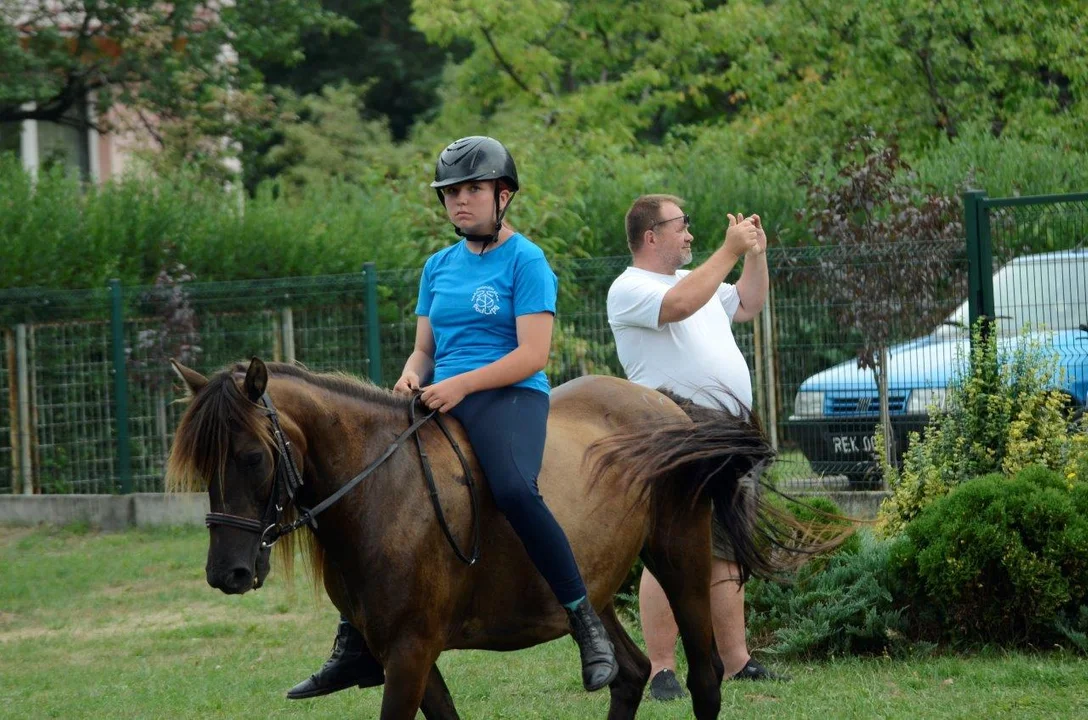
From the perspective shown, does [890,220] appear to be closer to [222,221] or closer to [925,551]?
[925,551]

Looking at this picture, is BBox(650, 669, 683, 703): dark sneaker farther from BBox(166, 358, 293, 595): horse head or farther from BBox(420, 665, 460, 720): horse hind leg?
BBox(166, 358, 293, 595): horse head

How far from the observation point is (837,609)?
722cm

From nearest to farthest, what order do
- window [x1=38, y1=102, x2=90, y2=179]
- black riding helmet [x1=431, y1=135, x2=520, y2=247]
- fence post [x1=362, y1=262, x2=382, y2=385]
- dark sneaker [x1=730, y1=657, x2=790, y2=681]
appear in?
black riding helmet [x1=431, y1=135, x2=520, y2=247] < dark sneaker [x1=730, y1=657, x2=790, y2=681] < fence post [x1=362, y1=262, x2=382, y2=385] < window [x1=38, y1=102, x2=90, y2=179]

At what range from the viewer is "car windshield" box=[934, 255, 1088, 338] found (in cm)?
978

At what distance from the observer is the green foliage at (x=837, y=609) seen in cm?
724

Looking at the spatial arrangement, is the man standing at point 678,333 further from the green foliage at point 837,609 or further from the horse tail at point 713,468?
the green foliage at point 837,609

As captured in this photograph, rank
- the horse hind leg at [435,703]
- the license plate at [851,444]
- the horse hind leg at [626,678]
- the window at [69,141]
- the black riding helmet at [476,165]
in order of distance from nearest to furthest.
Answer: the black riding helmet at [476,165] < the horse hind leg at [435,703] < the horse hind leg at [626,678] < the license plate at [851,444] < the window at [69,141]

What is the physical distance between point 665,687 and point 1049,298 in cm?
469

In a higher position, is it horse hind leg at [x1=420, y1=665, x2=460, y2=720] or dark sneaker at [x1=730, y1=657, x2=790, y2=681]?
horse hind leg at [x1=420, y1=665, x2=460, y2=720]

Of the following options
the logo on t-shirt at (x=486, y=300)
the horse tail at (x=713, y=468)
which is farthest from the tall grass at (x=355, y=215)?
the logo on t-shirt at (x=486, y=300)

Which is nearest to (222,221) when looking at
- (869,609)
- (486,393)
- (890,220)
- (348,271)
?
(348,271)

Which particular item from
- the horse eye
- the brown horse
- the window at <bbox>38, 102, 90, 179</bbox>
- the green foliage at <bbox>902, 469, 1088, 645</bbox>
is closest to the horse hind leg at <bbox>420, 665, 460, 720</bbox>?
the brown horse

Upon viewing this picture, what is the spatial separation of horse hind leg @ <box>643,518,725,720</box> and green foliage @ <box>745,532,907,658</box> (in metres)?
1.57

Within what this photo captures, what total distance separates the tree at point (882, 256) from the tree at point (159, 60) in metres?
12.8
